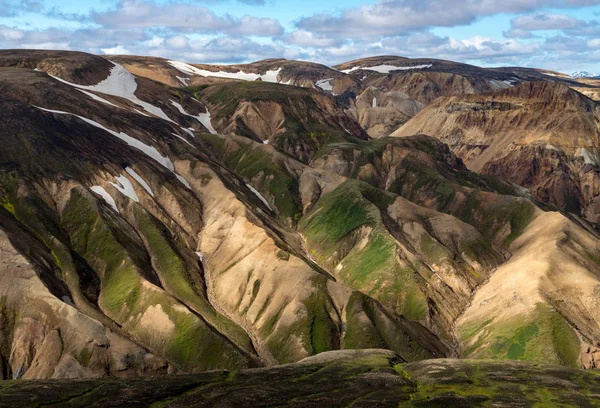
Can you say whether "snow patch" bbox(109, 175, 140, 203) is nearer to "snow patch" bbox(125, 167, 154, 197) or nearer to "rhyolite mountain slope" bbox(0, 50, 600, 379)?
"rhyolite mountain slope" bbox(0, 50, 600, 379)

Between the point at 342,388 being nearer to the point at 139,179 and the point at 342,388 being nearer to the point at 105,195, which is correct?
the point at 105,195

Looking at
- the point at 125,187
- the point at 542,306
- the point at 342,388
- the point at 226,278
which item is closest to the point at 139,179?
the point at 125,187

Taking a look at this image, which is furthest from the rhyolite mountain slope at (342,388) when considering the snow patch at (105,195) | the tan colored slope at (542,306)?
the snow patch at (105,195)

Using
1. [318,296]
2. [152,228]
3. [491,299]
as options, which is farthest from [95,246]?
[491,299]

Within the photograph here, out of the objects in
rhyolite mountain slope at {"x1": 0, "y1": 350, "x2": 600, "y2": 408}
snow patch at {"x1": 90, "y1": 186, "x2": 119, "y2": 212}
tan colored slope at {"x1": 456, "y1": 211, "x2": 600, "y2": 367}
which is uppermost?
snow patch at {"x1": 90, "y1": 186, "x2": 119, "y2": 212}

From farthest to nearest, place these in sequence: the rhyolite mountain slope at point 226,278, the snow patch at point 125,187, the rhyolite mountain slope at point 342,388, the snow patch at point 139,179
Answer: the snow patch at point 139,179, the snow patch at point 125,187, the rhyolite mountain slope at point 226,278, the rhyolite mountain slope at point 342,388

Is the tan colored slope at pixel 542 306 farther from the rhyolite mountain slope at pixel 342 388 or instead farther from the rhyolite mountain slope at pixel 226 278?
the rhyolite mountain slope at pixel 342 388

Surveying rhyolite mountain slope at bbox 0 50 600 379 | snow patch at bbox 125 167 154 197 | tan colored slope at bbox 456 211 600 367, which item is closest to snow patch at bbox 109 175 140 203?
rhyolite mountain slope at bbox 0 50 600 379

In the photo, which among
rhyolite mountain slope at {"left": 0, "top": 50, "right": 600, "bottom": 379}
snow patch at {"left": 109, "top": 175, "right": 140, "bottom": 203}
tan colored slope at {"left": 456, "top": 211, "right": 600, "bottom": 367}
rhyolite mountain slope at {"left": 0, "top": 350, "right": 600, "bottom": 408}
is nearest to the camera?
rhyolite mountain slope at {"left": 0, "top": 350, "right": 600, "bottom": 408}
